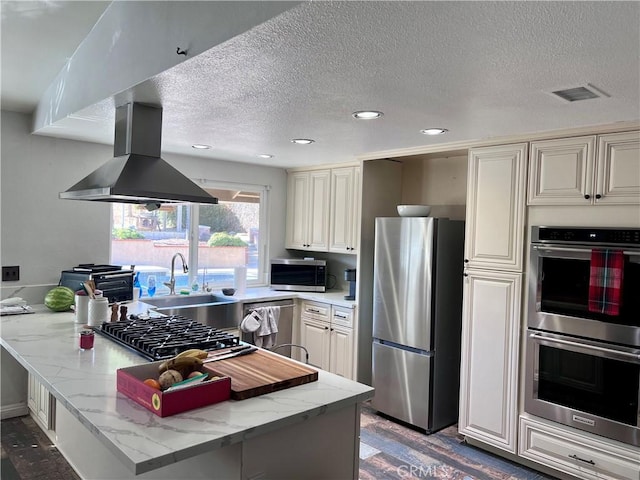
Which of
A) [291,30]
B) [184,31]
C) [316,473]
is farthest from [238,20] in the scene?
[316,473]

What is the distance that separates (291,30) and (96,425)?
1.35 metres

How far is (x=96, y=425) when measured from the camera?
1465mm

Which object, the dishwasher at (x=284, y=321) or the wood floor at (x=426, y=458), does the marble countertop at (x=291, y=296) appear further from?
the wood floor at (x=426, y=458)

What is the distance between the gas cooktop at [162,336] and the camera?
7.09 feet

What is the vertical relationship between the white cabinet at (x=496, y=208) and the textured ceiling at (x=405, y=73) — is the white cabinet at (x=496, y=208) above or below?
below

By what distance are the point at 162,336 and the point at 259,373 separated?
0.70m

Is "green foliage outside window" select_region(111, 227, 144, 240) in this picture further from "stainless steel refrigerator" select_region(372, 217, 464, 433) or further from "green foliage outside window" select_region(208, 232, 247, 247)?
"stainless steel refrigerator" select_region(372, 217, 464, 433)

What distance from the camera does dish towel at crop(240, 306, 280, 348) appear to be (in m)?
3.87

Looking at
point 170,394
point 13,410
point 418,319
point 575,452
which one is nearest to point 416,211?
point 418,319

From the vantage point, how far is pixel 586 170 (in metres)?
2.68

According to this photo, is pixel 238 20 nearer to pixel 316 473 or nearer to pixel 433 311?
pixel 316 473

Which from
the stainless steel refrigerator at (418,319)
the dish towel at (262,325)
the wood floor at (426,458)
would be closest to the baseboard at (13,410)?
the dish towel at (262,325)

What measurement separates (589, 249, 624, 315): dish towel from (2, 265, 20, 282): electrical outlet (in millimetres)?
3821

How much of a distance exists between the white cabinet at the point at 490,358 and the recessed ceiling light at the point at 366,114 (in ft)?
4.44
